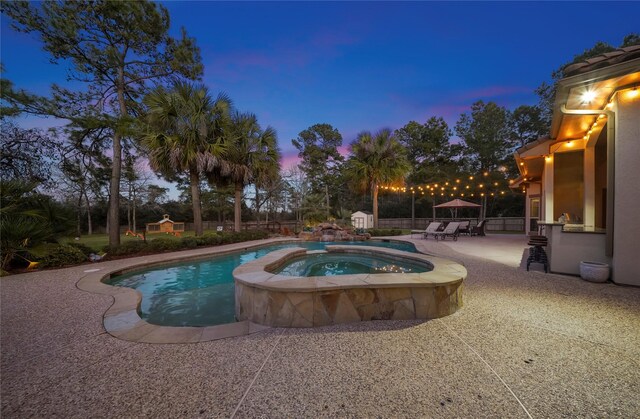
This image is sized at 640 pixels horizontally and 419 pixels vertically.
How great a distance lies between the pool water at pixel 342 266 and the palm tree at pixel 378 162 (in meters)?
8.95

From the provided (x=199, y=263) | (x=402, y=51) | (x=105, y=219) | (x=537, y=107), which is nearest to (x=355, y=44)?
(x=402, y=51)

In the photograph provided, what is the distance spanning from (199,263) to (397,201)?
24254mm

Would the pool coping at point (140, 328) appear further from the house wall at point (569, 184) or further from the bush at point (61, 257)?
the house wall at point (569, 184)

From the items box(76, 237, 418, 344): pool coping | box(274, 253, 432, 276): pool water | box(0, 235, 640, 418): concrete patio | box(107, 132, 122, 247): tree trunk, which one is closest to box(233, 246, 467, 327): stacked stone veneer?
box(0, 235, 640, 418): concrete patio

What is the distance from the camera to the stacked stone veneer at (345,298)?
2910 mm

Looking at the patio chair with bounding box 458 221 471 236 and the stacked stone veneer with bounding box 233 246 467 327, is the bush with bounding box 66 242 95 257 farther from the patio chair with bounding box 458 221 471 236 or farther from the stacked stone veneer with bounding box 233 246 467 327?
the patio chair with bounding box 458 221 471 236

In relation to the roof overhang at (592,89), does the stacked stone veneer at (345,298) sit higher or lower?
lower

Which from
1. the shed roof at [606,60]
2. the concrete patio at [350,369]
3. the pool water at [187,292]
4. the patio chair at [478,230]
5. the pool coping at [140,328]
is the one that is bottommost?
the pool water at [187,292]

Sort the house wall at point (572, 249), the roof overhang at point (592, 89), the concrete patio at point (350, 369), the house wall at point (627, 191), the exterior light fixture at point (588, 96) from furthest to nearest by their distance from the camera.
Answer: the house wall at point (572, 249)
the exterior light fixture at point (588, 96)
the house wall at point (627, 191)
the roof overhang at point (592, 89)
the concrete patio at point (350, 369)

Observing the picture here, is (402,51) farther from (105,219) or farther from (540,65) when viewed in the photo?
(105,219)

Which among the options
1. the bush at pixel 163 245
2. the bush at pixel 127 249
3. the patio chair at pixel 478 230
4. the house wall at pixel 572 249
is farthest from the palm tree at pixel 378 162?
the bush at pixel 127 249

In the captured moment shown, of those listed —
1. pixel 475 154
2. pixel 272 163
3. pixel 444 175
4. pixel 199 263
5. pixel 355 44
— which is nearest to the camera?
pixel 199 263

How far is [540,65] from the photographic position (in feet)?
60.2

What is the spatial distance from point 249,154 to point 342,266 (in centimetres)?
872
